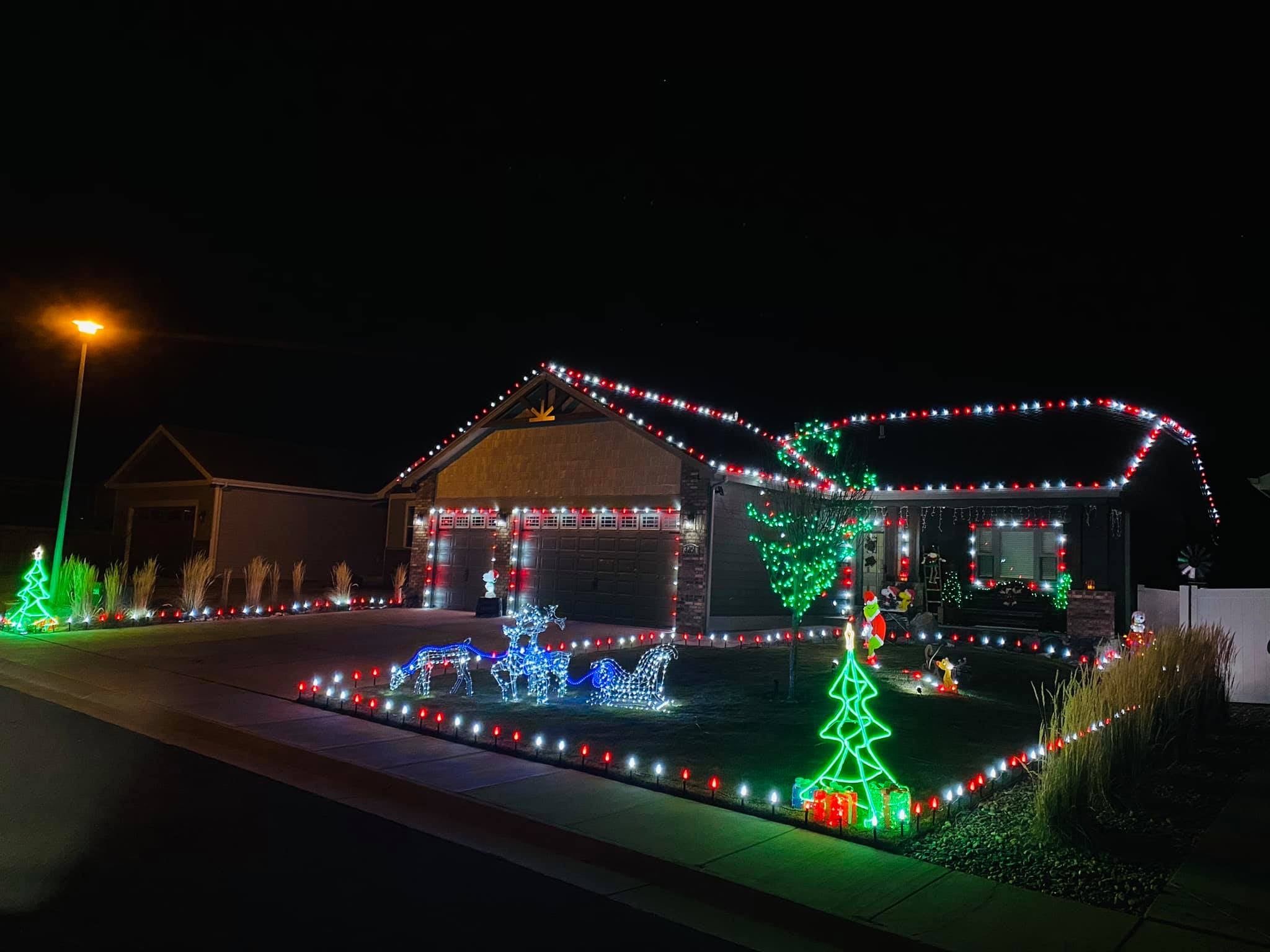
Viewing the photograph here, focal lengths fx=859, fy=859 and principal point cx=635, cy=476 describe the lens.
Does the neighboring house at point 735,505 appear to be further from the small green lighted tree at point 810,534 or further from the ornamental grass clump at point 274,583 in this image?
the small green lighted tree at point 810,534

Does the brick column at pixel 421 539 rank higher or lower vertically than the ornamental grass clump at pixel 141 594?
higher

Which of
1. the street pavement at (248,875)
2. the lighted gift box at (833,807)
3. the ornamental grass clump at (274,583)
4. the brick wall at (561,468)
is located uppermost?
the brick wall at (561,468)

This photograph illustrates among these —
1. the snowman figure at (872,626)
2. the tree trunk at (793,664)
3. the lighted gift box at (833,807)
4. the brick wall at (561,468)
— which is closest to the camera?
the lighted gift box at (833,807)

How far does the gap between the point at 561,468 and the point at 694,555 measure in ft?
14.5

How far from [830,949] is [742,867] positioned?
0.88 metres

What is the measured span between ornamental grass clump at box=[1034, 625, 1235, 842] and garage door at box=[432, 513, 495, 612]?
13.9m

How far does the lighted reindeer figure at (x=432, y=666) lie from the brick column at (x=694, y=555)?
7.13 meters

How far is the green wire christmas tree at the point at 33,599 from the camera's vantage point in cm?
1614

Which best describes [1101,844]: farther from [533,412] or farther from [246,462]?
[246,462]

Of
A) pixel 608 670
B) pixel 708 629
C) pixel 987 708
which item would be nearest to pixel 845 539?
pixel 987 708

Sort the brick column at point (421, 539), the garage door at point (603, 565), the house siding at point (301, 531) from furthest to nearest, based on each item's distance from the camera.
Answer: the house siding at point (301, 531)
the brick column at point (421, 539)
the garage door at point (603, 565)

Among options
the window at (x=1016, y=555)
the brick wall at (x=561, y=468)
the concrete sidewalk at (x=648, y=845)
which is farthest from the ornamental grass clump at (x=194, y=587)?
the window at (x=1016, y=555)

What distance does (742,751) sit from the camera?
27.0 feet

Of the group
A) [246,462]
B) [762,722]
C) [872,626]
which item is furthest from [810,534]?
[246,462]
